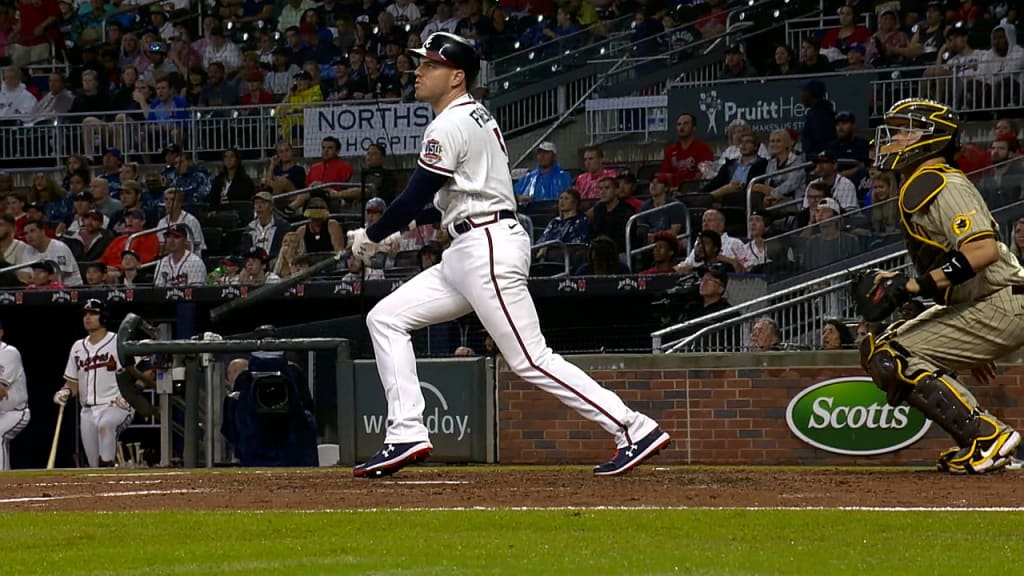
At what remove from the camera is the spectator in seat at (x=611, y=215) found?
16.0m

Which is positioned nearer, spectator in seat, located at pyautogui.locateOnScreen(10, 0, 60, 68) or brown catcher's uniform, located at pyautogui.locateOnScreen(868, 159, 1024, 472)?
brown catcher's uniform, located at pyautogui.locateOnScreen(868, 159, 1024, 472)

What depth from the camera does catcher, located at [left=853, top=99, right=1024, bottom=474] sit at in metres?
8.45

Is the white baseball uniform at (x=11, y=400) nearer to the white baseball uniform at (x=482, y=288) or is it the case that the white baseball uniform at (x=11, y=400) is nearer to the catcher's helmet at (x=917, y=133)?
the white baseball uniform at (x=482, y=288)

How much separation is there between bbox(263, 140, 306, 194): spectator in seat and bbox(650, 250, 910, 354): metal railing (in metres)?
7.90

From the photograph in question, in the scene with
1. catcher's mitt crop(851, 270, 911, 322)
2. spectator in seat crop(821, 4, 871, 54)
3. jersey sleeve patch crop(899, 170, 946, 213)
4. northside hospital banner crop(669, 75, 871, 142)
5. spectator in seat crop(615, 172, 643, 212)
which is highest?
spectator in seat crop(821, 4, 871, 54)

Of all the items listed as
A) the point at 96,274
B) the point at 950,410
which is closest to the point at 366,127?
the point at 96,274

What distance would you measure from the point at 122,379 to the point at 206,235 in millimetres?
4731

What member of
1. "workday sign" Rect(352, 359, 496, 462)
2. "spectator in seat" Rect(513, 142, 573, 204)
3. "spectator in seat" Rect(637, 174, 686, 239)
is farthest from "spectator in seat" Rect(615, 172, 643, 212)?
"workday sign" Rect(352, 359, 496, 462)

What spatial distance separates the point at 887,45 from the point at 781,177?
2.91 meters

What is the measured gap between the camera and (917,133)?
8.70 metres

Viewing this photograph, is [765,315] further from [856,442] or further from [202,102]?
[202,102]

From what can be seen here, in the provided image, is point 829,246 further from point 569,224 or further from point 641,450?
point 641,450

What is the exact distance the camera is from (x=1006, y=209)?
1296 cm

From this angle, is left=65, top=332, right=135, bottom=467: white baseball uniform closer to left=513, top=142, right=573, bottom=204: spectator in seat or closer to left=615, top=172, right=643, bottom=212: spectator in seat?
left=513, top=142, right=573, bottom=204: spectator in seat
